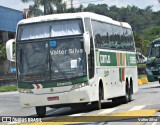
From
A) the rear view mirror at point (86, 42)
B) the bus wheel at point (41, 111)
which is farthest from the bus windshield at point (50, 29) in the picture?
the bus wheel at point (41, 111)

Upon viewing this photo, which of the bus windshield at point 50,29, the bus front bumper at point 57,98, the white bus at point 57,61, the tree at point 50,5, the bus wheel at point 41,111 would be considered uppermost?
the tree at point 50,5

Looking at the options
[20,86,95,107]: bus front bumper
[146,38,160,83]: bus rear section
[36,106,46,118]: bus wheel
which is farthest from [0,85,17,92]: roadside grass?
[20,86,95,107]: bus front bumper

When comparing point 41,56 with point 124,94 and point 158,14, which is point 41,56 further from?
point 158,14

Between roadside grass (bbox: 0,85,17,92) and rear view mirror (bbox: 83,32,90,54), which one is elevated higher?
rear view mirror (bbox: 83,32,90,54)

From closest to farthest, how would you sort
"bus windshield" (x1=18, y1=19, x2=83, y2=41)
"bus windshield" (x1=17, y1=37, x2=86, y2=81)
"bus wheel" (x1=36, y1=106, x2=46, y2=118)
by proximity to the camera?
"bus windshield" (x1=17, y1=37, x2=86, y2=81), "bus windshield" (x1=18, y1=19, x2=83, y2=41), "bus wheel" (x1=36, y1=106, x2=46, y2=118)

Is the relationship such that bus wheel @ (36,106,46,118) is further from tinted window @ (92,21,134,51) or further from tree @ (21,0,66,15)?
tree @ (21,0,66,15)

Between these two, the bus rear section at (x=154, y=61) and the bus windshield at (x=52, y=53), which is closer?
the bus windshield at (x=52, y=53)

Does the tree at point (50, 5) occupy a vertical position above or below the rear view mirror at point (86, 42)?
above

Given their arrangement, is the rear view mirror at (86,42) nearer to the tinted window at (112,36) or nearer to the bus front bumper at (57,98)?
the bus front bumper at (57,98)

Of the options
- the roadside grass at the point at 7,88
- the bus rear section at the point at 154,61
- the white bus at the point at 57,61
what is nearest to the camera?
the white bus at the point at 57,61

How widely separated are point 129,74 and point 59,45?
807cm

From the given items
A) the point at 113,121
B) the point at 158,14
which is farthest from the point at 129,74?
the point at 158,14

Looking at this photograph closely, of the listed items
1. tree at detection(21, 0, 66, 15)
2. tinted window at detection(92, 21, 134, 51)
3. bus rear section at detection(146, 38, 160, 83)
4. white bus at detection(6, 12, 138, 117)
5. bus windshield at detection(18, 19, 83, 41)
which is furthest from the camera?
tree at detection(21, 0, 66, 15)

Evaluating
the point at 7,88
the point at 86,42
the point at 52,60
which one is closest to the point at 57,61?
the point at 52,60
